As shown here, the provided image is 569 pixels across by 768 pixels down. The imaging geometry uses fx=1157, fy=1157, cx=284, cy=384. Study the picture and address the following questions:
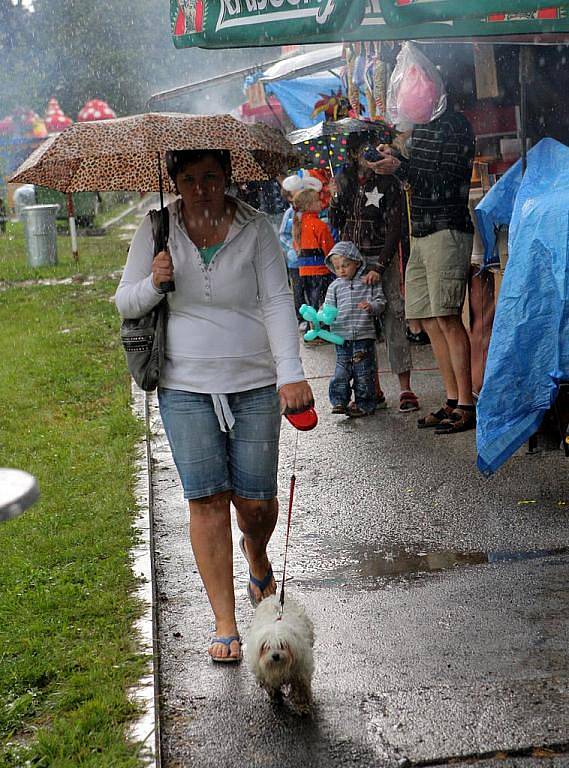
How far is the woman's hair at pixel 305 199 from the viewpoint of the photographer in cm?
1183

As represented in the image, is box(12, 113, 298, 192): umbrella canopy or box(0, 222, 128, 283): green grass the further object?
box(0, 222, 128, 283): green grass

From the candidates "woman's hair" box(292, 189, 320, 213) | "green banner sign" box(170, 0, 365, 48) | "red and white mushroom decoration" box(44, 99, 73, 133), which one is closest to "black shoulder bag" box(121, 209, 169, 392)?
"green banner sign" box(170, 0, 365, 48)

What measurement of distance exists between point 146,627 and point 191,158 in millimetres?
2017

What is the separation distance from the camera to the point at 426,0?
17.0ft

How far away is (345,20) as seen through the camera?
5.35 metres

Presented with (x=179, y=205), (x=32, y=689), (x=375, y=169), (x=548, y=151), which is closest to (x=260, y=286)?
(x=179, y=205)

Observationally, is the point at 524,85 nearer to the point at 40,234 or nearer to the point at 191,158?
the point at 191,158

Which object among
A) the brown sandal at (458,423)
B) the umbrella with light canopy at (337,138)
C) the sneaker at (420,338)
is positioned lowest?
the brown sandal at (458,423)

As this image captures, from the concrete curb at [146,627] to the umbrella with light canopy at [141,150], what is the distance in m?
1.88

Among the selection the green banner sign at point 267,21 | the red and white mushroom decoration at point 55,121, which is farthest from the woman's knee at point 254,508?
the red and white mushroom decoration at point 55,121

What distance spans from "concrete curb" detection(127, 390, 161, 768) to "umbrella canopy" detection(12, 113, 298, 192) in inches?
74.2

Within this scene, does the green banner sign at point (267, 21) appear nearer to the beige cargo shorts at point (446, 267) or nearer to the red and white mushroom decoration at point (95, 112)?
the beige cargo shorts at point (446, 267)

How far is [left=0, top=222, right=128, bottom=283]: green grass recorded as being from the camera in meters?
19.8

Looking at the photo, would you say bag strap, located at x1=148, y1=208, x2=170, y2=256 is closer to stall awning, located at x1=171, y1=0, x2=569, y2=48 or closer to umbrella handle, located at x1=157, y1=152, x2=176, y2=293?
umbrella handle, located at x1=157, y1=152, x2=176, y2=293
